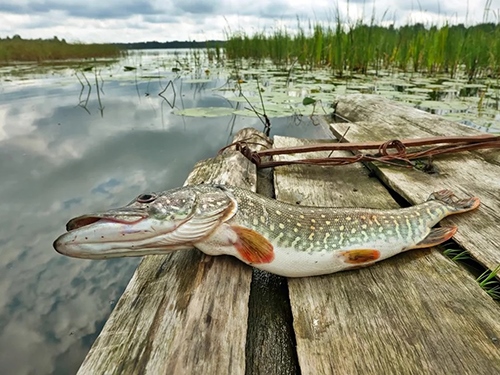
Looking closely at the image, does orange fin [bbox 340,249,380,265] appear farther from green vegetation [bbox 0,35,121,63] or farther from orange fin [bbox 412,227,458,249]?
green vegetation [bbox 0,35,121,63]

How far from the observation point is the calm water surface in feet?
6.85

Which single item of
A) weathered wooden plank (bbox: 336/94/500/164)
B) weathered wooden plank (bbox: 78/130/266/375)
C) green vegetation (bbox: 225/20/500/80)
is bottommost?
weathered wooden plank (bbox: 78/130/266/375)

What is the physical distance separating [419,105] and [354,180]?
451 cm

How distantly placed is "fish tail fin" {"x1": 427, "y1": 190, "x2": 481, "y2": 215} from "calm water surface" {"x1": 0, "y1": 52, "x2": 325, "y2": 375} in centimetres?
221

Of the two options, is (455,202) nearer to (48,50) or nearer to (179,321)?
(179,321)

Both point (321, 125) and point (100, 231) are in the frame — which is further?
point (321, 125)

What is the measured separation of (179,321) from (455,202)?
1835mm

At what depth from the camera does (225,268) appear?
168cm

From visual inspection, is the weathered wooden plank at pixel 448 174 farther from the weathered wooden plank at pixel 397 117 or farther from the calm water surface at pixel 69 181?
the calm water surface at pixel 69 181

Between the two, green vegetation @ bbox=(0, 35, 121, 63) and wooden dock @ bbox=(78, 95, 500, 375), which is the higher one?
green vegetation @ bbox=(0, 35, 121, 63)

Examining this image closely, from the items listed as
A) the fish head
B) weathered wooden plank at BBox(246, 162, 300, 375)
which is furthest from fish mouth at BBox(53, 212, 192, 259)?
weathered wooden plank at BBox(246, 162, 300, 375)

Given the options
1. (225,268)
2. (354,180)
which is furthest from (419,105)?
(225,268)

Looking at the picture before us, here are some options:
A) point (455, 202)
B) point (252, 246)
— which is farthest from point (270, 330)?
point (455, 202)

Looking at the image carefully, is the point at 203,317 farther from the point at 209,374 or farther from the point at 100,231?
the point at 100,231
